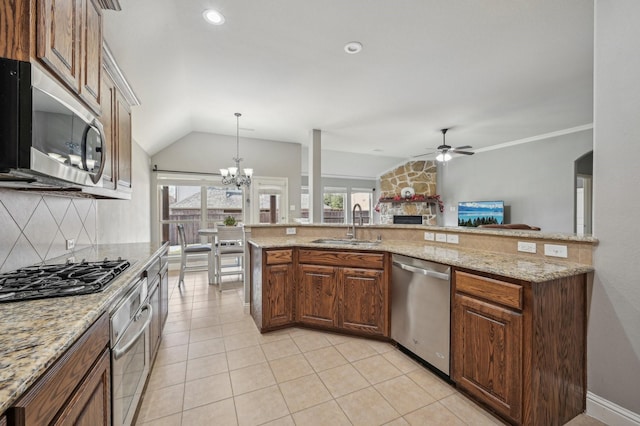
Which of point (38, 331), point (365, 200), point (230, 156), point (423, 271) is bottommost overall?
point (423, 271)

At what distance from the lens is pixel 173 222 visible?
5320 millimetres

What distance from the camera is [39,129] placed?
94 cm

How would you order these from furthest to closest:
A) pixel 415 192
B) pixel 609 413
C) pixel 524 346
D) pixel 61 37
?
pixel 415 192 → pixel 609 413 → pixel 524 346 → pixel 61 37

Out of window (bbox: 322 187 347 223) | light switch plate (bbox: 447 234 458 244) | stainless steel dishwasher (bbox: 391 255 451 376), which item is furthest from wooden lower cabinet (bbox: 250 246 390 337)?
window (bbox: 322 187 347 223)

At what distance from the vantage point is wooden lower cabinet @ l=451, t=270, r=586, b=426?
142 cm

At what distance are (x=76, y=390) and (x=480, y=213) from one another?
7.13m

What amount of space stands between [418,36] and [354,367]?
2823mm

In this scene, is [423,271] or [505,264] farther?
[423,271]

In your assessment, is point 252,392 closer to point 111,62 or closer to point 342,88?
point 111,62

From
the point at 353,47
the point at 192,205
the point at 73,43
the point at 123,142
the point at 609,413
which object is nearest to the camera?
the point at 73,43

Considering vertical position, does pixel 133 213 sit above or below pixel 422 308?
above

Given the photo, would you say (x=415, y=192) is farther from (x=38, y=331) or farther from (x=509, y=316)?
(x=38, y=331)

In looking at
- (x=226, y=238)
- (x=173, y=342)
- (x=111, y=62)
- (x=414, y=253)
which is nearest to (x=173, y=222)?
(x=226, y=238)

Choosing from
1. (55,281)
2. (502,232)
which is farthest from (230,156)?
(502,232)
